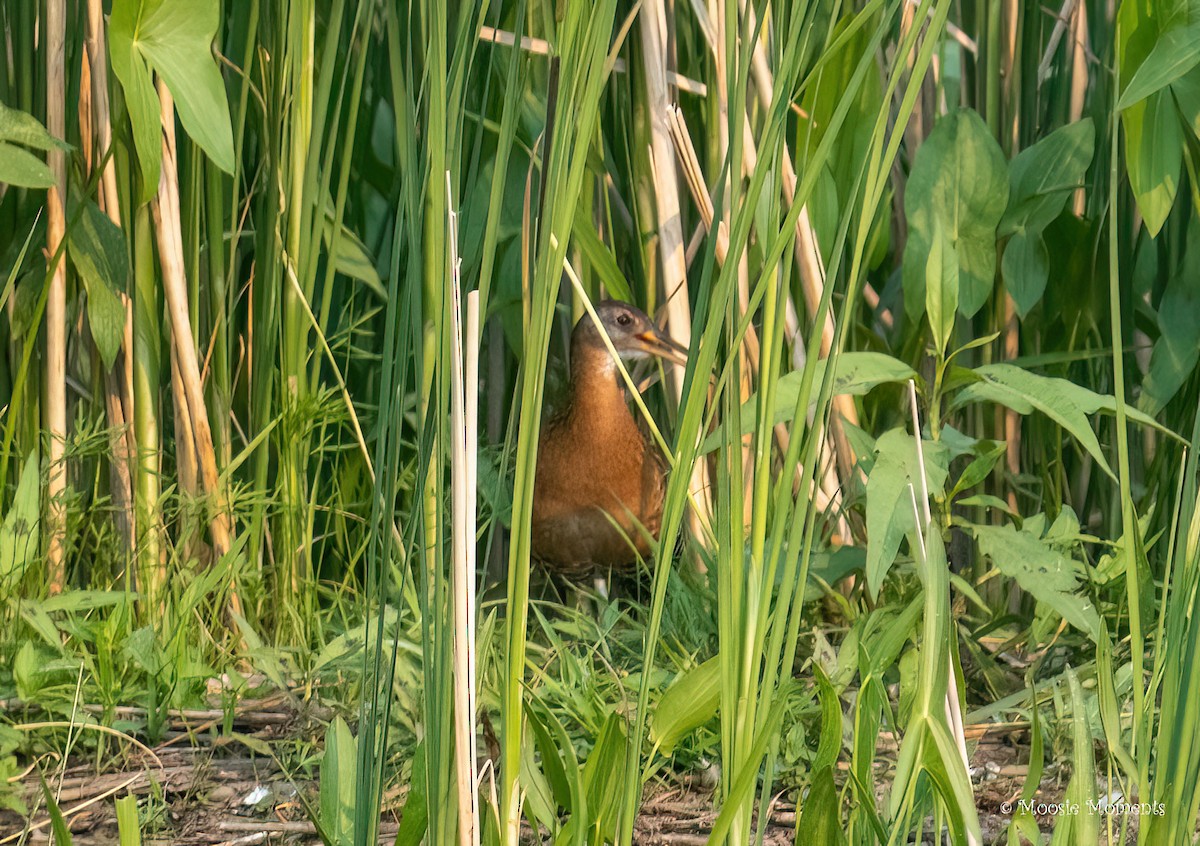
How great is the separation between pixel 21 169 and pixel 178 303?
268mm

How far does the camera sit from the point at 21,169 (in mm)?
1587

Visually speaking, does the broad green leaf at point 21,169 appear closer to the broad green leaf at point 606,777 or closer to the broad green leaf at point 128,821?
the broad green leaf at point 128,821

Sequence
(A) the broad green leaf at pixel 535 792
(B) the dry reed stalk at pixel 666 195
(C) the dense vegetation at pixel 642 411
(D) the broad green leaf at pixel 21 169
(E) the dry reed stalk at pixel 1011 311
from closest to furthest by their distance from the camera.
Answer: (C) the dense vegetation at pixel 642 411
(A) the broad green leaf at pixel 535 792
(D) the broad green leaf at pixel 21 169
(B) the dry reed stalk at pixel 666 195
(E) the dry reed stalk at pixel 1011 311

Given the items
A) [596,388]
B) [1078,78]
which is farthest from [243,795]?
[1078,78]

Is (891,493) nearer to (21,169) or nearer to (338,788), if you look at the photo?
(338,788)

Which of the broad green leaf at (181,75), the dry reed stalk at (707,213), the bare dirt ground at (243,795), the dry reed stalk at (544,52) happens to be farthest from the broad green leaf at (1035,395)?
the broad green leaf at (181,75)

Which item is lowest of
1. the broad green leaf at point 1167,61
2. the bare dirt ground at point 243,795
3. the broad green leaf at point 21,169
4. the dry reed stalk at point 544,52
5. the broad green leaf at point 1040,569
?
the bare dirt ground at point 243,795

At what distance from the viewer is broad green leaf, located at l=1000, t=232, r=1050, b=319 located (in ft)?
6.19

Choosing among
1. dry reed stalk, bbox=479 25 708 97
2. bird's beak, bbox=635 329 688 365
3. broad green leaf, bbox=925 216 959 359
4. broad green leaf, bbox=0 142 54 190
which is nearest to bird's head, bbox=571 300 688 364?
bird's beak, bbox=635 329 688 365

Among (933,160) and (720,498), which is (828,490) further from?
(720,498)

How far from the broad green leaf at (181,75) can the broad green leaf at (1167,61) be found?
3.03ft

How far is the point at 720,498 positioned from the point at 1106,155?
1162 mm

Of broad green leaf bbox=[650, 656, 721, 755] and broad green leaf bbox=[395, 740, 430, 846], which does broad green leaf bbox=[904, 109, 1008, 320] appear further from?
broad green leaf bbox=[395, 740, 430, 846]

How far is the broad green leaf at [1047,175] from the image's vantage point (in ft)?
5.94
